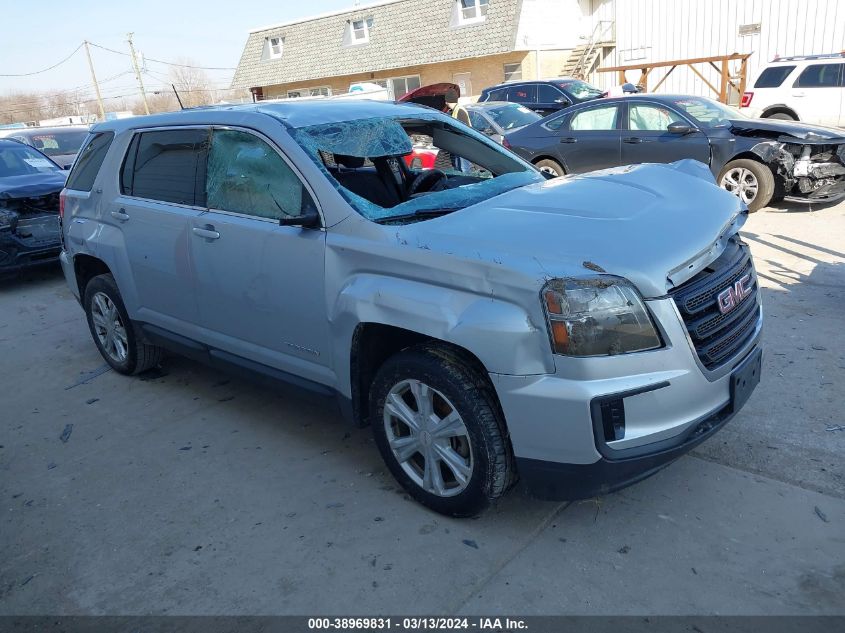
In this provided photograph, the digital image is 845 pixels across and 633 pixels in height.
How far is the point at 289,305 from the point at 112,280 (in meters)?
2.13

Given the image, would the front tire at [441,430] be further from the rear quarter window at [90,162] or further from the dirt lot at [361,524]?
the rear quarter window at [90,162]

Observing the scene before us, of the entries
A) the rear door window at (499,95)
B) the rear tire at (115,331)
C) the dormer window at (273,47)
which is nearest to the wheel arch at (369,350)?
the rear tire at (115,331)

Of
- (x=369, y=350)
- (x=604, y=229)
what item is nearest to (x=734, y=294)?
(x=604, y=229)

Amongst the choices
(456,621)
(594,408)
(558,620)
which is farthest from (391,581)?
(594,408)

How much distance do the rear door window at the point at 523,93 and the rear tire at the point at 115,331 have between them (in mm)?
14662

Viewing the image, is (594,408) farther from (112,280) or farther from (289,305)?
(112,280)

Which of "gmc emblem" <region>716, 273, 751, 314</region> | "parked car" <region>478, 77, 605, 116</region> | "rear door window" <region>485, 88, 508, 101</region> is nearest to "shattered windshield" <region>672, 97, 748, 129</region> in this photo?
"gmc emblem" <region>716, 273, 751, 314</region>

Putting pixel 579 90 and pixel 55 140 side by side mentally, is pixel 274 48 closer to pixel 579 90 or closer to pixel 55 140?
pixel 579 90

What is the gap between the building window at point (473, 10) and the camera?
93.8ft

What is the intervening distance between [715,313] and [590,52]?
90.7 ft

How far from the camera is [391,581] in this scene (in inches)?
114

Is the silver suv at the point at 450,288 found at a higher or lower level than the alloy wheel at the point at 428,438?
higher

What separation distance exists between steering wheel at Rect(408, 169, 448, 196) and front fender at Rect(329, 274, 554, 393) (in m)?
1.54

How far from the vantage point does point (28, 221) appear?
8.41m
